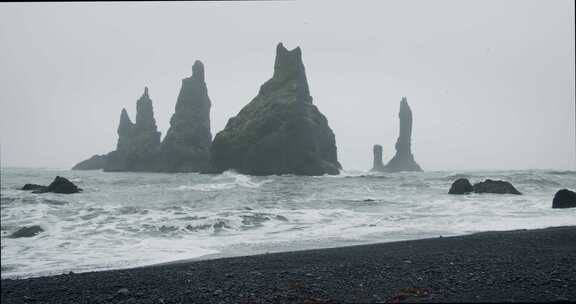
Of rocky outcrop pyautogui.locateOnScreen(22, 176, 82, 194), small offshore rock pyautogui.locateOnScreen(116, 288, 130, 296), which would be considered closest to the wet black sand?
small offshore rock pyautogui.locateOnScreen(116, 288, 130, 296)

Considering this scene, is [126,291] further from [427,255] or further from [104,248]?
[427,255]

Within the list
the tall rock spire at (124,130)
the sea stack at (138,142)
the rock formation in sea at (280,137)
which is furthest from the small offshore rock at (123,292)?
the tall rock spire at (124,130)

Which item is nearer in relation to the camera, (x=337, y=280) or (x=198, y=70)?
(x=337, y=280)

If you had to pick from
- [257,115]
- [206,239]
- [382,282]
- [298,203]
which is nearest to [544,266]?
[382,282]

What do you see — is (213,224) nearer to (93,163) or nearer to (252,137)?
(252,137)

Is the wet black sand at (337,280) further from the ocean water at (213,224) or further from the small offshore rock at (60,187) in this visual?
the small offshore rock at (60,187)

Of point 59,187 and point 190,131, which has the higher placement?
point 190,131

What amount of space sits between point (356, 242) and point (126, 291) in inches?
277

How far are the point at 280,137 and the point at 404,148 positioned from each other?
71.5 meters

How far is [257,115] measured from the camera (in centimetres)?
7988

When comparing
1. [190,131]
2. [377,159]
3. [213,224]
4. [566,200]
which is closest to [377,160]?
[377,159]

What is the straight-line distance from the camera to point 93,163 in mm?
119500

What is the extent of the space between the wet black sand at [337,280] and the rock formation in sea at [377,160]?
127 metres

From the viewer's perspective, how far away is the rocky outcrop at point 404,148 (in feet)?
418
